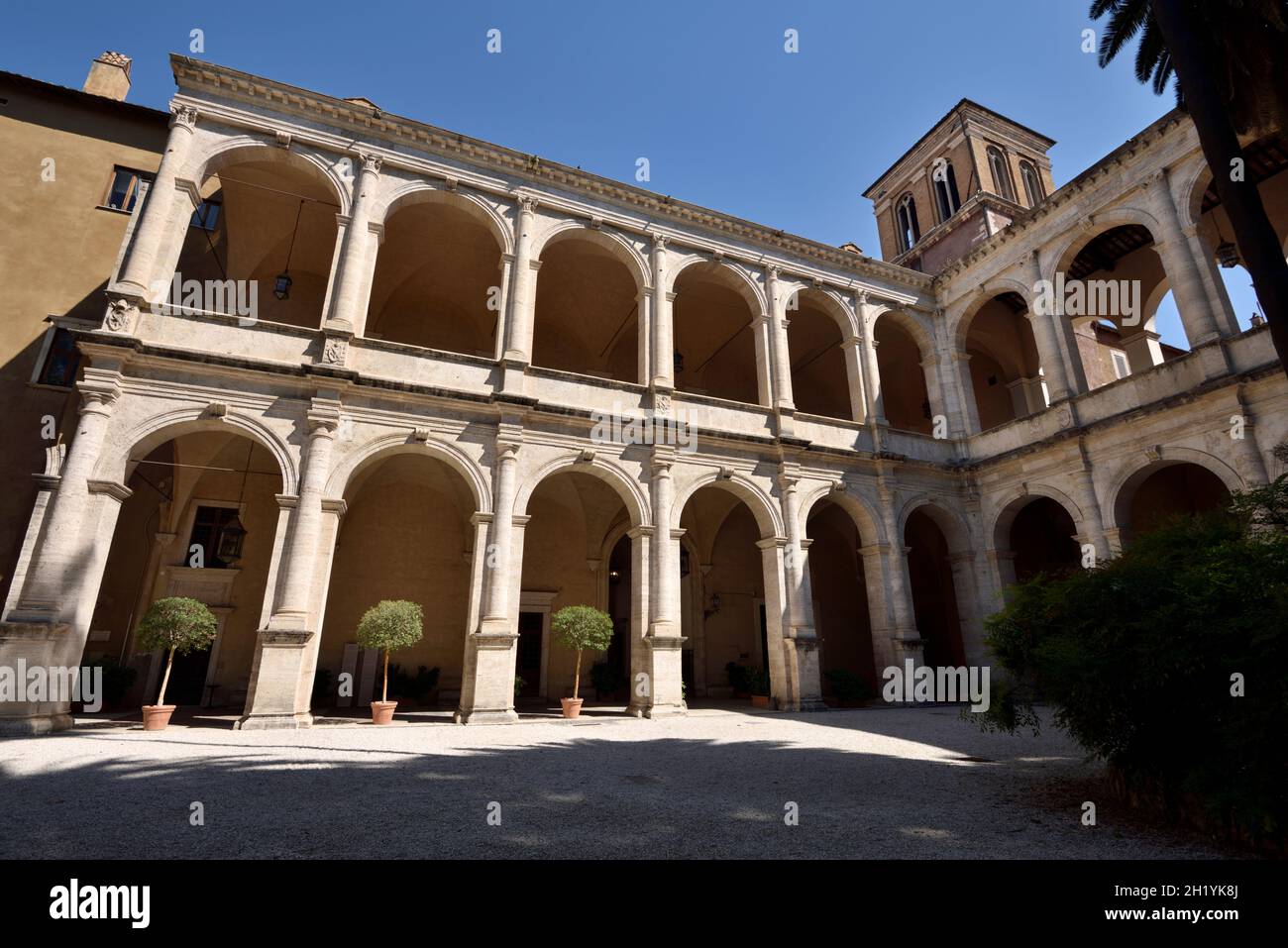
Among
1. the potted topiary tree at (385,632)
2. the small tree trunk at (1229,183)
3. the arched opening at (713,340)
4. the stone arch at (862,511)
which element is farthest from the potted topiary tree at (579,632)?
the small tree trunk at (1229,183)

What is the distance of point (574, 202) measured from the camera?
15367 mm

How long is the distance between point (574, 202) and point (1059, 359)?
42.5ft

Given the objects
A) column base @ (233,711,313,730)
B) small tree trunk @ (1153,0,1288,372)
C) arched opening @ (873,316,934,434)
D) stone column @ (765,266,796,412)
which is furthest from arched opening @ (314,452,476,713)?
arched opening @ (873,316,934,434)

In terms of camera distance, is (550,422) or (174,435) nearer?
(174,435)

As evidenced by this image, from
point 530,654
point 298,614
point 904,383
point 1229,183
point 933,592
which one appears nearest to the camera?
point 1229,183

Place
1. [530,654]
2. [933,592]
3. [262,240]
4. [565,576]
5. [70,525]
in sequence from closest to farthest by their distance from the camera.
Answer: [70,525]
[262,240]
[530,654]
[565,576]
[933,592]

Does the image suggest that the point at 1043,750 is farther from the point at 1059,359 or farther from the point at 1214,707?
the point at 1059,359

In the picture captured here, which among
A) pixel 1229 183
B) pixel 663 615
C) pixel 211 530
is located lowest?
pixel 663 615

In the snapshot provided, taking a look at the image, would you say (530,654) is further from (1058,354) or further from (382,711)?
(1058,354)

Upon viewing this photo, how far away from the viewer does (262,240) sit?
15820mm

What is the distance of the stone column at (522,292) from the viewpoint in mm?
13523

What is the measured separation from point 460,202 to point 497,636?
9.92 m

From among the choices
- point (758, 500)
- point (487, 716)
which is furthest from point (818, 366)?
point (487, 716)

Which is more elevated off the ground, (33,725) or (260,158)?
(260,158)
